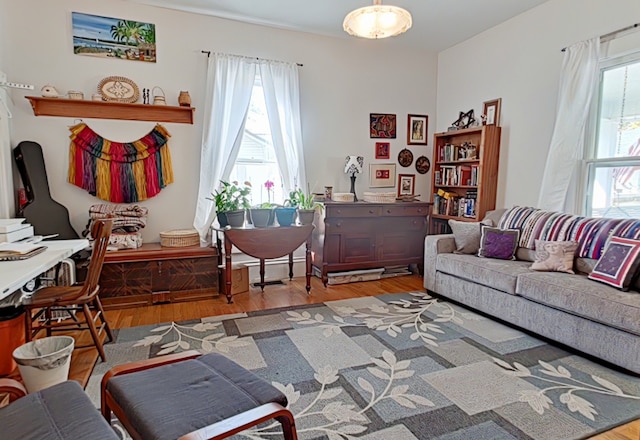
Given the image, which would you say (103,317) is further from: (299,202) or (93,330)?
(299,202)

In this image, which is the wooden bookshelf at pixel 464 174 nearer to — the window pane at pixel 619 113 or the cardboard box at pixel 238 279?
the window pane at pixel 619 113

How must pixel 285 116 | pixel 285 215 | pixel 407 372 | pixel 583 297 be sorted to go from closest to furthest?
pixel 407 372, pixel 583 297, pixel 285 215, pixel 285 116

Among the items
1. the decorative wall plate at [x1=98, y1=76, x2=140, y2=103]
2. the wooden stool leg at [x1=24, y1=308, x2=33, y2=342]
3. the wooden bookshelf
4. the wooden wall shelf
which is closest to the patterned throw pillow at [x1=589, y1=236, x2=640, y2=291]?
the wooden bookshelf

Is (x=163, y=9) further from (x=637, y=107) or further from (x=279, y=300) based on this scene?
(x=637, y=107)

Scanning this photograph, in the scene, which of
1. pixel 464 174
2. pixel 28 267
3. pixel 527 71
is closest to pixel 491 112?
pixel 527 71

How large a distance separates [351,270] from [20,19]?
152 inches

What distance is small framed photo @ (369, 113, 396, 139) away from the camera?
461 centimetres

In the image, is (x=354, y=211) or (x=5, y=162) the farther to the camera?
(x=354, y=211)

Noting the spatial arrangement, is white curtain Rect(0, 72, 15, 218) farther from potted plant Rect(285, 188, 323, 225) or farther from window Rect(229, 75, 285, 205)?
potted plant Rect(285, 188, 323, 225)

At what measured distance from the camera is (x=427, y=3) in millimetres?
3500

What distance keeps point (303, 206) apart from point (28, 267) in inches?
90.6

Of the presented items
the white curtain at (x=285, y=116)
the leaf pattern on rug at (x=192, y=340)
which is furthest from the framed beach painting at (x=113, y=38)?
the leaf pattern on rug at (x=192, y=340)

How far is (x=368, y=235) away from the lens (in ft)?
13.4

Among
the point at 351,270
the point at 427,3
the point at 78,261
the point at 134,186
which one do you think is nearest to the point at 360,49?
the point at 427,3
